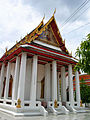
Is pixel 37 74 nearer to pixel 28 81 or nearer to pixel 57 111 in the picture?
pixel 28 81

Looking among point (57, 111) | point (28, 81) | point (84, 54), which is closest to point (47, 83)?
point (28, 81)

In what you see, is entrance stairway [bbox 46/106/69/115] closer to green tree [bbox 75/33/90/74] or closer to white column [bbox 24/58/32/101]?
white column [bbox 24/58/32/101]

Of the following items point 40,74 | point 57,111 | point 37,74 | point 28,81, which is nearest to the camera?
point 57,111

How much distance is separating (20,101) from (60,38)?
324 inches

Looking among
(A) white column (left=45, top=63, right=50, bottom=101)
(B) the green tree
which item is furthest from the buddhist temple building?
(B) the green tree

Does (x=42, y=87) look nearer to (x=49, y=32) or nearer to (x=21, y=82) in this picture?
(x=21, y=82)

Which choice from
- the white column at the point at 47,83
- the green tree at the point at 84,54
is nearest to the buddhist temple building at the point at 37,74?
the white column at the point at 47,83

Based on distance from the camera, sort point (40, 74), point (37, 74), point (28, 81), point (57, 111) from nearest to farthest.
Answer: point (57, 111) < point (28, 81) < point (37, 74) < point (40, 74)

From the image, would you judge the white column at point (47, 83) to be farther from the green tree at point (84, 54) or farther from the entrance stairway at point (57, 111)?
the green tree at point (84, 54)

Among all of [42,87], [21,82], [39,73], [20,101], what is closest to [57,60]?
[39,73]

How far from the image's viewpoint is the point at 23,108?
8.32 m

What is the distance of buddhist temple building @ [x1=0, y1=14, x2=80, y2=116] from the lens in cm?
894

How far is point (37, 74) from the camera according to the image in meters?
12.7

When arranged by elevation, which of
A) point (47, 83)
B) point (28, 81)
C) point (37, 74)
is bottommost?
point (47, 83)
